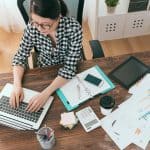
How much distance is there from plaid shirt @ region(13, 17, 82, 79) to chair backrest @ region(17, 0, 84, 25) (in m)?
0.12

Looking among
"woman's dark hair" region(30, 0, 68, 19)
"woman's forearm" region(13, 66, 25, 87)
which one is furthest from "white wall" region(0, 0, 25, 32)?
"woman's dark hair" region(30, 0, 68, 19)

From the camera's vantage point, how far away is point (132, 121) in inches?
50.6

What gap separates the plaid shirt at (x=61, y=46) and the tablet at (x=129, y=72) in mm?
236

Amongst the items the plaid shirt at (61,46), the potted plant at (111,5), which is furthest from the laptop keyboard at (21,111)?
the potted plant at (111,5)

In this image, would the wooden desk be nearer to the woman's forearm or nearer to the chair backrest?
the woman's forearm

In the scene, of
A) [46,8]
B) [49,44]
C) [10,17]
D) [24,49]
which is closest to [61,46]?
[49,44]

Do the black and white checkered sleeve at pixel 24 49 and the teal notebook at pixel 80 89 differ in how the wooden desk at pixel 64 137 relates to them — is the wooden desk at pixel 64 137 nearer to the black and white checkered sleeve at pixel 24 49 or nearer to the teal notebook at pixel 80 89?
the teal notebook at pixel 80 89

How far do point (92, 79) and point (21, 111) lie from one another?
0.42 metres

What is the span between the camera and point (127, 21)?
254 centimetres

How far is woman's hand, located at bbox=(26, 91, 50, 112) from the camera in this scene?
1.34m

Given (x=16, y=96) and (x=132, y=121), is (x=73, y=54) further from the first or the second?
(x=132, y=121)

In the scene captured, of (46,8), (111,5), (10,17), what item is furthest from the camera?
(10,17)

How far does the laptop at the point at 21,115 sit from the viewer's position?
129 cm

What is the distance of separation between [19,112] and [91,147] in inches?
16.0
